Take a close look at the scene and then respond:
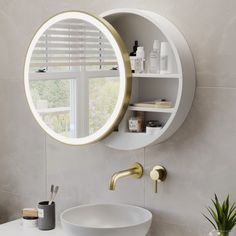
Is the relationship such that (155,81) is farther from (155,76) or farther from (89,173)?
(89,173)

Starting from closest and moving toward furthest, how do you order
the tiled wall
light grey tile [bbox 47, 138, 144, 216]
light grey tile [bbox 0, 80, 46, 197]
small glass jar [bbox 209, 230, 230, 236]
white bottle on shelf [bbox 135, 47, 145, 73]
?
small glass jar [bbox 209, 230, 230, 236] → the tiled wall → white bottle on shelf [bbox 135, 47, 145, 73] → light grey tile [bbox 47, 138, 144, 216] → light grey tile [bbox 0, 80, 46, 197]

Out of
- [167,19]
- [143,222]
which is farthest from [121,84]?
[143,222]

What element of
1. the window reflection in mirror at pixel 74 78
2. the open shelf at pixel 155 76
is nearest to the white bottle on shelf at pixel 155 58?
the open shelf at pixel 155 76

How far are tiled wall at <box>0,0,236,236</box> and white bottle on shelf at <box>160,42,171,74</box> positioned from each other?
87 millimetres

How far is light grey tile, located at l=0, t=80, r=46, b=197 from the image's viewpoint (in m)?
2.50

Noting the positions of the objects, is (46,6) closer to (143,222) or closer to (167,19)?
(167,19)

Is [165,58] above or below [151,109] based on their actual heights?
above

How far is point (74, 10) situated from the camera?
213 centimetres

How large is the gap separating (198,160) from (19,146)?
949 millimetres

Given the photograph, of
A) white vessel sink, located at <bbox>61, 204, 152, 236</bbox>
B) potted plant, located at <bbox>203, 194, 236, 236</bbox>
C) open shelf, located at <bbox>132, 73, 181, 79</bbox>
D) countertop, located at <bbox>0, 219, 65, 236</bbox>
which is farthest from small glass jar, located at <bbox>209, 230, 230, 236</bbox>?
countertop, located at <bbox>0, 219, 65, 236</bbox>

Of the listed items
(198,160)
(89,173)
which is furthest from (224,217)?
(89,173)

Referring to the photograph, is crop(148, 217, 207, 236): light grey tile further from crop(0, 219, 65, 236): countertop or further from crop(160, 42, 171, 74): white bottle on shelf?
crop(160, 42, 171, 74): white bottle on shelf

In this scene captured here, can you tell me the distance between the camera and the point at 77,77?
2.19 meters

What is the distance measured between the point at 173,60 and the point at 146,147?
14.5 inches
